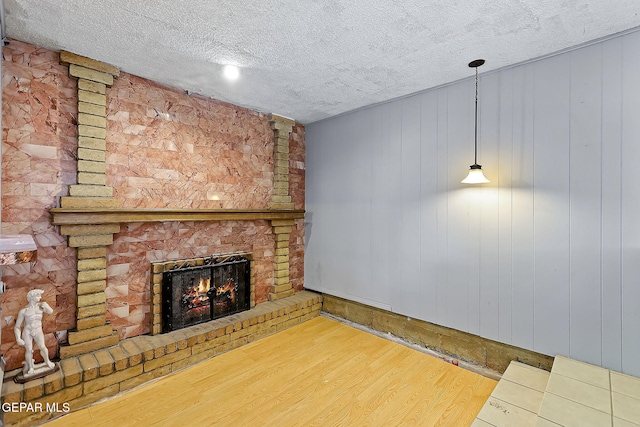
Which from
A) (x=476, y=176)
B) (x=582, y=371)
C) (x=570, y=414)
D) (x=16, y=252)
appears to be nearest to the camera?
(x=16, y=252)

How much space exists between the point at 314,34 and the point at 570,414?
2939 millimetres

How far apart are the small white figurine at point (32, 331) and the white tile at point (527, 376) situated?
139 inches

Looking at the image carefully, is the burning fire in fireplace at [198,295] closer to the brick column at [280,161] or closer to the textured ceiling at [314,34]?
the brick column at [280,161]

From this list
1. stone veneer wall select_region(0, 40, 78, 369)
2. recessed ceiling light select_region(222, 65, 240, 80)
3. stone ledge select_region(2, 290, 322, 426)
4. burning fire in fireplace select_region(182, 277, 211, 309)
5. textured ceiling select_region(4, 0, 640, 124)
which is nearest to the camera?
textured ceiling select_region(4, 0, 640, 124)

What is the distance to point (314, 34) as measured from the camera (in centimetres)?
215

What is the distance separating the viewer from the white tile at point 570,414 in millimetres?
1761

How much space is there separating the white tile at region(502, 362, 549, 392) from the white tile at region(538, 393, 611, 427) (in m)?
0.37

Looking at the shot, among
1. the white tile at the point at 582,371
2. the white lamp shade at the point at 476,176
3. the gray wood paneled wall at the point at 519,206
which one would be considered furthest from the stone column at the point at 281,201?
the white tile at the point at 582,371

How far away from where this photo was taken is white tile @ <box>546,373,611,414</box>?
190 centimetres

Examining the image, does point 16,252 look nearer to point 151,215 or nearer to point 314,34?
point 151,215

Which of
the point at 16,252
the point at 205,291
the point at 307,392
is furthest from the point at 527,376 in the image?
the point at 16,252

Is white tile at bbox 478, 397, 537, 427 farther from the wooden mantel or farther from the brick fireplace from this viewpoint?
the wooden mantel

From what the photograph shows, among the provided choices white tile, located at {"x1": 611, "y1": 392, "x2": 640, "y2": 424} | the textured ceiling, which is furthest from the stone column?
white tile, located at {"x1": 611, "y1": 392, "x2": 640, "y2": 424}

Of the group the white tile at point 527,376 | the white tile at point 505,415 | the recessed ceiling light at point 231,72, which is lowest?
the white tile at point 505,415
